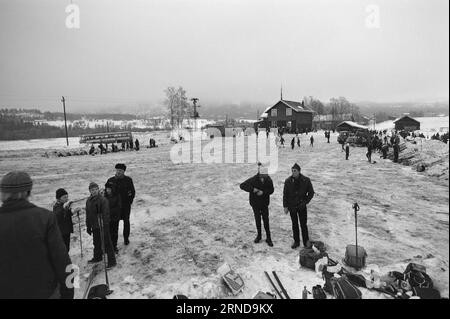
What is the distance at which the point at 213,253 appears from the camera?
601 centimetres

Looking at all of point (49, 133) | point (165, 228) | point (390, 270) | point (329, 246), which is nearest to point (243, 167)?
point (165, 228)

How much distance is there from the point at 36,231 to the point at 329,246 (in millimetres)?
5805

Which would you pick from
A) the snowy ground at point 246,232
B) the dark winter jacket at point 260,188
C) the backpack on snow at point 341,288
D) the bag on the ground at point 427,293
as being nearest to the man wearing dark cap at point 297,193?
the dark winter jacket at point 260,188

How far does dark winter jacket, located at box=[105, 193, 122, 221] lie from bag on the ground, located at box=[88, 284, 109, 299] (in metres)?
1.52

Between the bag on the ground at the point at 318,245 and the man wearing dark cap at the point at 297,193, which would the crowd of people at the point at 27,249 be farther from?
the bag on the ground at the point at 318,245

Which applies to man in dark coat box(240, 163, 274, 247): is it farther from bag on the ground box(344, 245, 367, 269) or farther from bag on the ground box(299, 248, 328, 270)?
bag on the ground box(344, 245, 367, 269)

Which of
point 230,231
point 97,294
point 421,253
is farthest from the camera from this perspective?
point 230,231

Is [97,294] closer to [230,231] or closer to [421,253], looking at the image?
[230,231]

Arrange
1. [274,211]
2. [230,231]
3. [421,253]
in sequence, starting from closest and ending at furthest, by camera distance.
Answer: [421,253], [230,231], [274,211]

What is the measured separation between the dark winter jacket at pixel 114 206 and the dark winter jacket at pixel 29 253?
3098 millimetres

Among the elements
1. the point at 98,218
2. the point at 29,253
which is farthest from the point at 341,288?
the point at 98,218

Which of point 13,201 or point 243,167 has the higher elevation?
point 13,201

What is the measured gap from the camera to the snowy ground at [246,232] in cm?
489

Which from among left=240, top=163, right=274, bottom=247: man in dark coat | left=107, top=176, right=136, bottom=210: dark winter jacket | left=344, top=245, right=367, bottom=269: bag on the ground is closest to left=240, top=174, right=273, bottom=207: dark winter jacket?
left=240, top=163, right=274, bottom=247: man in dark coat
